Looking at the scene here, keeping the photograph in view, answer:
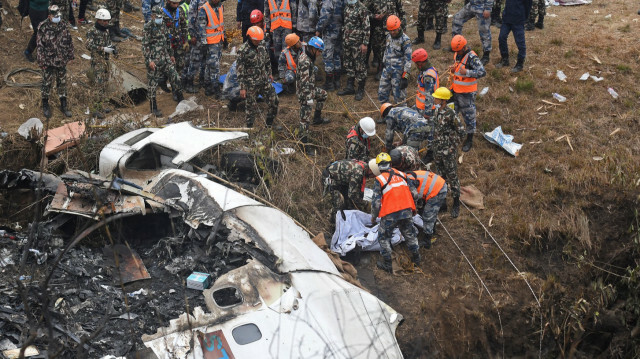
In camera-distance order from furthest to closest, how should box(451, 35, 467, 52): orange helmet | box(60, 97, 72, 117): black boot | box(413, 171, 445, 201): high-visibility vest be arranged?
box(60, 97, 72, 117): black boot → box(451, 35, 467, 52): orange helmet → box(413, 171, 445, 201): high-visibility vest

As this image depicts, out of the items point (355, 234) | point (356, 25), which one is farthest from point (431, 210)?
point (356, 25)

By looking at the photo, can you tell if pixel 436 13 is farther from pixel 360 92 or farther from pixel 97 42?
pixel 97 42

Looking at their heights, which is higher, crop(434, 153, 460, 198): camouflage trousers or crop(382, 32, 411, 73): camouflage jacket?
crop(382, 32, 411, 73): camouflage jacket

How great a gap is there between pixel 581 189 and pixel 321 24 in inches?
203

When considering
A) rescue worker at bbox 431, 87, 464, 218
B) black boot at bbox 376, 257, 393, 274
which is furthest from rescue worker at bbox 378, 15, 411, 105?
black boot at bbox 376, 257, 393, 274

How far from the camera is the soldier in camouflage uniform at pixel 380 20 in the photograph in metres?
10.4

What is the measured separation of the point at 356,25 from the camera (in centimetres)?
1007

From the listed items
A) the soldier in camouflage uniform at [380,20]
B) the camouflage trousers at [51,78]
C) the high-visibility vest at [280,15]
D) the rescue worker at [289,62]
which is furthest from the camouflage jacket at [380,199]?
the camouflage trousers at [51,78]

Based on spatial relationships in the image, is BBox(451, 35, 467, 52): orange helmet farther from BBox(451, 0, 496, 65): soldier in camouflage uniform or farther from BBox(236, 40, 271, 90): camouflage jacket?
BBox(236, 40, 271, 90): camouflage jacket

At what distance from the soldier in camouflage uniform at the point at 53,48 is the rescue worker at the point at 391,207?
5.62m

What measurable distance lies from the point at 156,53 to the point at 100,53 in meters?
1.21

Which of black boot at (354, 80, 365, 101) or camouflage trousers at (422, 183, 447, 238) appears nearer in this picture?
camouflage trousers at (422, 183, 447, 238)

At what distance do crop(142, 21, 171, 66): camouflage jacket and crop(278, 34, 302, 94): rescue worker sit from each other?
198 cm

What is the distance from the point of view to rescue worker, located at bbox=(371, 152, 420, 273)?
6.73 m
